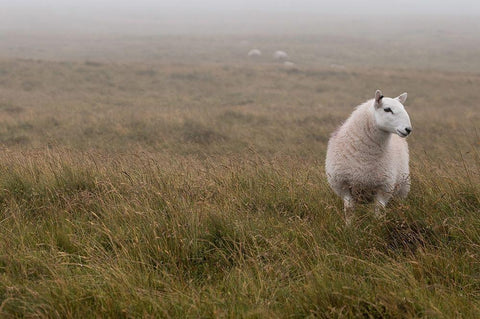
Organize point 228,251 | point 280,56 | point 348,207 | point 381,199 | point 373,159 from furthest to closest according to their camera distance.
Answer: point 280,56 → point 373,159 → point 381,199 → point 348,207 → point 228,251

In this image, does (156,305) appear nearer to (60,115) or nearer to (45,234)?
(45,234)

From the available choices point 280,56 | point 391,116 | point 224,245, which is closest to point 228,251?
point 224,245

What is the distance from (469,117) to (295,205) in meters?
15.5

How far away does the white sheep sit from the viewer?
5102 mm

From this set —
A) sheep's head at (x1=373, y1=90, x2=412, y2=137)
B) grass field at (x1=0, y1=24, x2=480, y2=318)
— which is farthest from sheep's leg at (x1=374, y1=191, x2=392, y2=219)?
sheep's head at (x1=373, y1=90, x2=412, y2=137)

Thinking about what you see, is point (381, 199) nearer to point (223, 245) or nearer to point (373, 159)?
point (373, 159)

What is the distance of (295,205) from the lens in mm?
4699

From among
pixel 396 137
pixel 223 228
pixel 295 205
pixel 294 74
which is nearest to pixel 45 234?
pixel 223 228

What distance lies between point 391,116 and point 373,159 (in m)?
0.54

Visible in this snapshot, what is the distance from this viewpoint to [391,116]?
5.12m

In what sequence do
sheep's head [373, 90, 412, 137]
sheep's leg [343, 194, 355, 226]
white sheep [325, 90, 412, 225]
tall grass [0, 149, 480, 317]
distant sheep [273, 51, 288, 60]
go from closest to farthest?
tall grass [0, 149, 480, 317], sheep's leg [343, 194, 355, 226], sheep's head [373, 90, 412, 137], white sheep [325, 90, 412, 225], distant sheep [273, 51, 288, 60]

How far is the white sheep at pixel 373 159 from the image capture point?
16.7 feet

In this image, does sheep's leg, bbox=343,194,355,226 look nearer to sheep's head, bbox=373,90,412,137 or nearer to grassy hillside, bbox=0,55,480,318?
grassy hillside, bbox=0,55,480,318

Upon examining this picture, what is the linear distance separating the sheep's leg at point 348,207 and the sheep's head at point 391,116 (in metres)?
0.89
